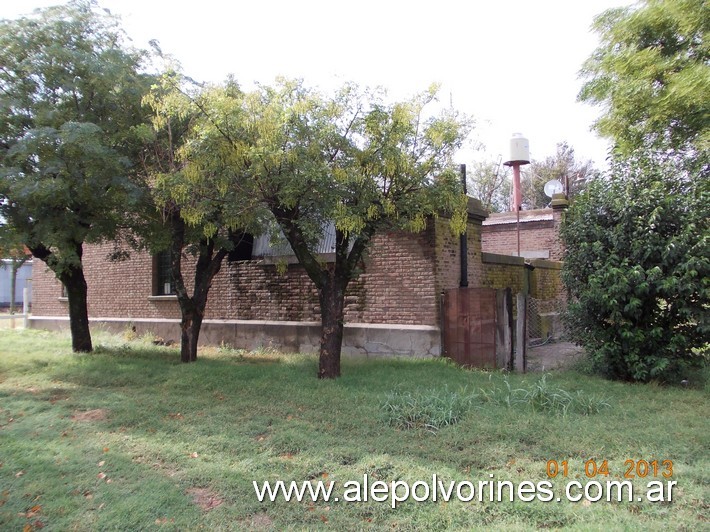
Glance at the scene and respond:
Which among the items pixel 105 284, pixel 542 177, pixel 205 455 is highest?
pixel 542 177

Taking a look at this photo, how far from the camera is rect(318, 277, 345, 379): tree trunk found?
8445 mm

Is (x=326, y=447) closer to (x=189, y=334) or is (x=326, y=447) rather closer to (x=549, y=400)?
(x=549, y=400)

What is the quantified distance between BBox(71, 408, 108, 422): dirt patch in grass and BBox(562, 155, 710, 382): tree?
22.9 ft

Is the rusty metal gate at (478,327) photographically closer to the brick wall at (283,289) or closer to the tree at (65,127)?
the brick wall at (283,289)

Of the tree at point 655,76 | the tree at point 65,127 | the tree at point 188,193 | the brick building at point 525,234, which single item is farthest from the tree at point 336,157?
the brick building at point 525,234

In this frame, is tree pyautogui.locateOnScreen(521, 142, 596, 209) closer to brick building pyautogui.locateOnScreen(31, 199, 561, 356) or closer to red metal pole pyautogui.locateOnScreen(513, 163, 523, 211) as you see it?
red metal pole pyautogui.locateOnScreen(513, 163, 523, 211)

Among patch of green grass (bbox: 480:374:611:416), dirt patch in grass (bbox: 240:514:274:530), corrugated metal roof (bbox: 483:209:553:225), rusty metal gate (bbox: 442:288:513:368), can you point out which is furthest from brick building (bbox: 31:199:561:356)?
dirt patch in grass (bbox: 240:514:274:530)

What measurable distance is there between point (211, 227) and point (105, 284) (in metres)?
9.98

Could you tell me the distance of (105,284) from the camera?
16.7m

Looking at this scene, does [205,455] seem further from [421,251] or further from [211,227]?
[421,251]

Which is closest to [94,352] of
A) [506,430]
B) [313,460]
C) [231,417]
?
[231,417]

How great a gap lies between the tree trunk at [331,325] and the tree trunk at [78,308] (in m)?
6.00

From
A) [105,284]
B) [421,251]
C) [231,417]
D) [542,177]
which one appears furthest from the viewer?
[542,177]

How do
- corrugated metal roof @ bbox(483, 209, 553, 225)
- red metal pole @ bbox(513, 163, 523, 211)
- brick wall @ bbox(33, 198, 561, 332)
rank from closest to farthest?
1. brick wall @ bbox(33, 198, 561, 332)
2. corrugated metal roof @ bbox(483, 209, 553, 225)
3. red metal pole @ bbox(513, 163, 523, 211)
